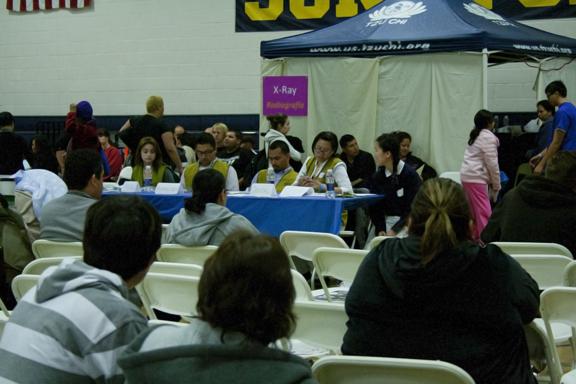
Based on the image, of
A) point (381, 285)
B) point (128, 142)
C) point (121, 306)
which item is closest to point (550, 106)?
point (128, 142)

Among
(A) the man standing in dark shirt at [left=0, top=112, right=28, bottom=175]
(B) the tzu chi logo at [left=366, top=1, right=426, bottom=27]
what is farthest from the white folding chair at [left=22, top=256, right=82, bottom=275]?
(B) the tzu chi logo at [left=366, top=1, right=426, bottom=27]

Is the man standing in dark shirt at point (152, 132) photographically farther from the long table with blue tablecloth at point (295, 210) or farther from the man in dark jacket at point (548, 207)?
the man in dark jacket at point (548, 207)

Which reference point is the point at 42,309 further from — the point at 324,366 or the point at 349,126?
the point at 349,126

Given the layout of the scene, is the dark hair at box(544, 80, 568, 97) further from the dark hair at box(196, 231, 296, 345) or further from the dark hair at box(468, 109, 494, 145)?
the dark hair at box(196, 231, 296, 345)

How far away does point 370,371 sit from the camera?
2.08m

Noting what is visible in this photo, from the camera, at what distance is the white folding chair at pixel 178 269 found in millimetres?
3414

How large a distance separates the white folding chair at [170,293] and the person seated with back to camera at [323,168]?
344cm

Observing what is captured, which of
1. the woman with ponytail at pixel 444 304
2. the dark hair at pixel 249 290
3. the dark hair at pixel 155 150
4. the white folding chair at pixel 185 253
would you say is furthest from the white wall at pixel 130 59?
the dark hair at pixel 249 290

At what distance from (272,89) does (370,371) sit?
269 inches

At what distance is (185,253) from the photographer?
4309 mm

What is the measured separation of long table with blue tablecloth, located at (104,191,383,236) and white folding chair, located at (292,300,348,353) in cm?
344

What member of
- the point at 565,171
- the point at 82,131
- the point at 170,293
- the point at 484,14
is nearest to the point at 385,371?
the point at 170,293

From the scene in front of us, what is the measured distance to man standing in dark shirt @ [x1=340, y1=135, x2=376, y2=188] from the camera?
324 inches

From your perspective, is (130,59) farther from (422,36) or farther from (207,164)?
(207,164)
